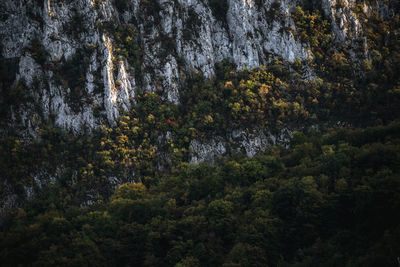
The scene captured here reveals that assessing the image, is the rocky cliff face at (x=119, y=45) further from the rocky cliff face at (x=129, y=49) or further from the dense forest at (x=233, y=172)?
the dense forest at (x=233, y=172)

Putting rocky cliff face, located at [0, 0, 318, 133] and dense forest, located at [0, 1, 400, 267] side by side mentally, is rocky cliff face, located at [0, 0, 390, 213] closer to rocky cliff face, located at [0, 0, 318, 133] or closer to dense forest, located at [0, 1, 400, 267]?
rocky cliff face, located at [0, 0, 318, 133]

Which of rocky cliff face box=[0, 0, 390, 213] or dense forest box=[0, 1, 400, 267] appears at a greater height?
rocky cliff face box=[0, 0, 390, 213]

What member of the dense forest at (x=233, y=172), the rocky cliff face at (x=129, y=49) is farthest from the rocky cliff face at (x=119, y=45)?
the dense forest at (x=233, y=172)

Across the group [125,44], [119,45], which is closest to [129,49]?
[125,44]

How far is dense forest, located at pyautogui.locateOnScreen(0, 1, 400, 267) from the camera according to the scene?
41.3 m

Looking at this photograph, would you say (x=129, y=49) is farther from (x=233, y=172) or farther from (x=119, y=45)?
(x=233, y=172)

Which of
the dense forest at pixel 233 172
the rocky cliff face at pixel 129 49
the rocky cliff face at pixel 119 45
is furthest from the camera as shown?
the rocky cliff face at pixel 119 45

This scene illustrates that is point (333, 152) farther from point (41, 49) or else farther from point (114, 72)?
point (41, 49)

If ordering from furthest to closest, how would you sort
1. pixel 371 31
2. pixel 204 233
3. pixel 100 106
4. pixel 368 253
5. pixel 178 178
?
pixel 371 31, pixel 100 106, pixel 178 178, pixel 204 233, pixel 368 253

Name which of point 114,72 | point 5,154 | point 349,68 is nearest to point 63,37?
point 114,72

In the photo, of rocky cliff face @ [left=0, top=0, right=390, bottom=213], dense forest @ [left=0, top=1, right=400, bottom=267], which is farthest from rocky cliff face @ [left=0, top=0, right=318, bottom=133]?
dense forest @ [left=0, top=1, right=400, bottom=267]

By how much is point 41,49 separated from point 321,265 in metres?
65.7

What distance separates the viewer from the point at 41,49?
7512 cm

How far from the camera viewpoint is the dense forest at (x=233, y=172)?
41281 mm
